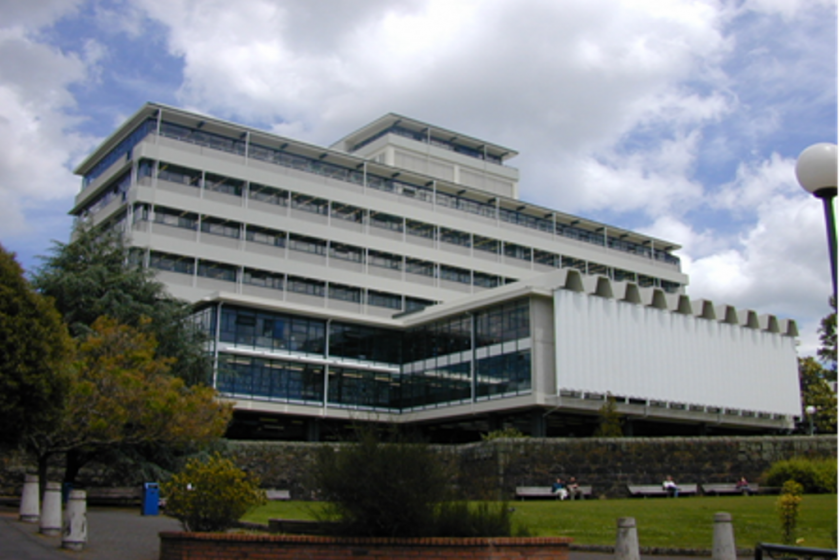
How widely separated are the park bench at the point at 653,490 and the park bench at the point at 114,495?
1718 cm

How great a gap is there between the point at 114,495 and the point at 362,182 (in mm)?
33249

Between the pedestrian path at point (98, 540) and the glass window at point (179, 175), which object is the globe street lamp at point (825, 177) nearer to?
the pedestrian path at point (98, 540)

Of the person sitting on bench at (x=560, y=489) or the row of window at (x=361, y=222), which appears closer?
the person sitting on bench at (x=560, y=489)

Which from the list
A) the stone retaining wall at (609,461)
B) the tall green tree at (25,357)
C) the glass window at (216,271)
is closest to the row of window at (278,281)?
the glass window at (216,271)

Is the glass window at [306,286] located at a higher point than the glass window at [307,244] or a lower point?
lower

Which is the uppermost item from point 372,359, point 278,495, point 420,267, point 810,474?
point 420,267

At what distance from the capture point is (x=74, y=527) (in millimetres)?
14531

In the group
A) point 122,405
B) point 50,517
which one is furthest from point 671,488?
point 50,517

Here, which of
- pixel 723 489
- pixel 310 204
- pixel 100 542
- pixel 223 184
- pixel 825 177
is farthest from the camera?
pixel 310 204

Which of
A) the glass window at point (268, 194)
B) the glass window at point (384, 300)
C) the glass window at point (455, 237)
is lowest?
the glass window at point (384, 300)

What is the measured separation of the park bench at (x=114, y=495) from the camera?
1137 inches

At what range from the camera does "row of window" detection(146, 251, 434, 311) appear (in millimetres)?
50000

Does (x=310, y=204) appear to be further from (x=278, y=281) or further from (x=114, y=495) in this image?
(x=114, y=495)

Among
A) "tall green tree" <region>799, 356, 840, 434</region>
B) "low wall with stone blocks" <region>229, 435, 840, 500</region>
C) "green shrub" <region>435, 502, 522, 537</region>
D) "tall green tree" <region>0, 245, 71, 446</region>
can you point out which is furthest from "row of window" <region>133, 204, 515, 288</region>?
"green shrub" <region>435, 502, 522, 537</region>
